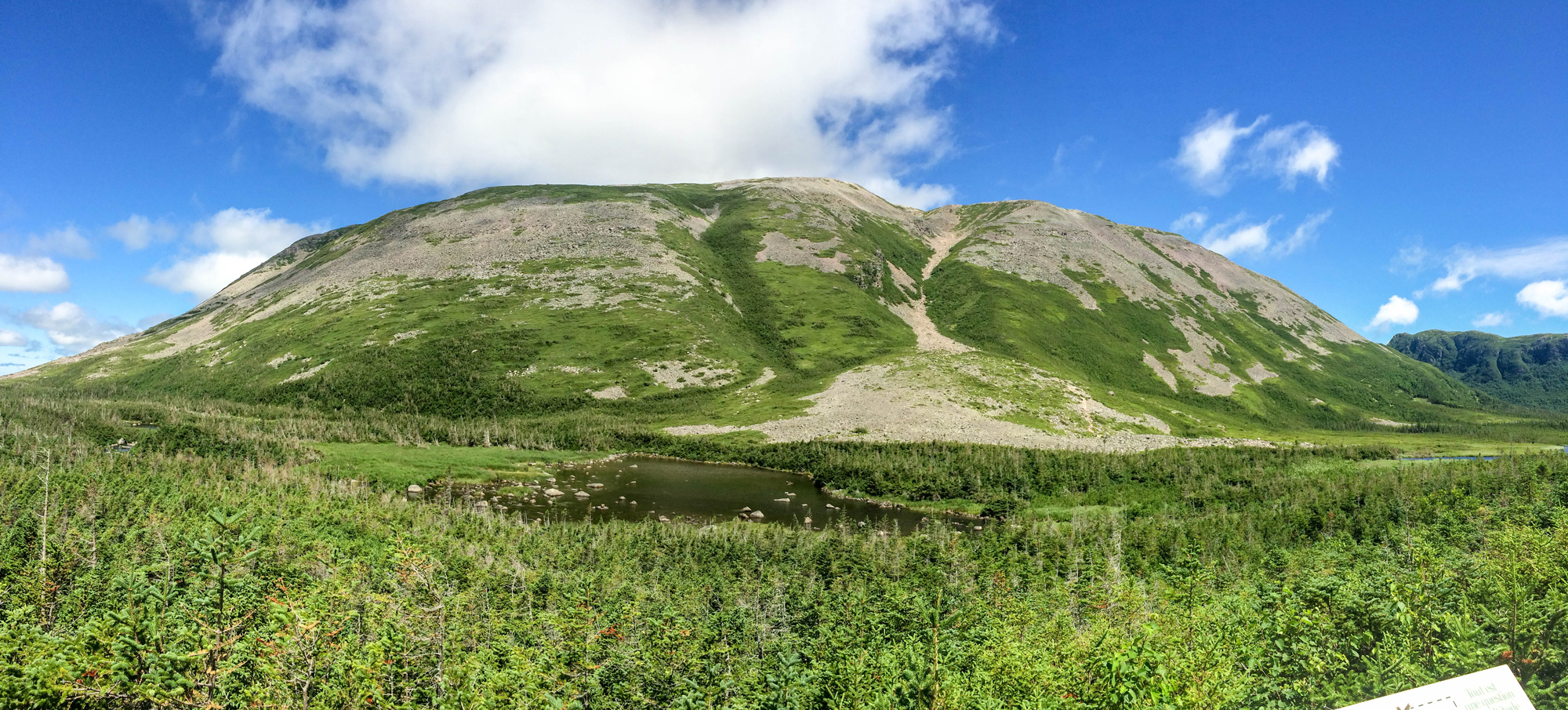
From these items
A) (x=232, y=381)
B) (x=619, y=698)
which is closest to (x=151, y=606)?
(x=619, y=698)

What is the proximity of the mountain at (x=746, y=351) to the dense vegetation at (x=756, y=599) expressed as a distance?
47023 mm

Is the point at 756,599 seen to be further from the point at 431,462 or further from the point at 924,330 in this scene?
the point at 924,330

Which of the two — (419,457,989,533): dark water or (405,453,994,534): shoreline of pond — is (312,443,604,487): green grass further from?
(419,457,989,533): dark water

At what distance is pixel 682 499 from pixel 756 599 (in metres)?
41.1

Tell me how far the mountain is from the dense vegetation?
4702cm

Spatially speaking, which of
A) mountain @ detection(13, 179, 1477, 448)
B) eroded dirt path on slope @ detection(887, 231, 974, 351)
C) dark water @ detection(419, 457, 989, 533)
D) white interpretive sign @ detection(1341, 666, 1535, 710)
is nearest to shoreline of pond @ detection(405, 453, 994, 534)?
dark water @ detection(419, 457, 989, 533)

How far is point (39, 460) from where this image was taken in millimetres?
57531

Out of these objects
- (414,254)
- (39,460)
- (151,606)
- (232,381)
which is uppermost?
(414,254)

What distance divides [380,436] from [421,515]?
5458 cm

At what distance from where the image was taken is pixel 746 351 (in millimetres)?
148750

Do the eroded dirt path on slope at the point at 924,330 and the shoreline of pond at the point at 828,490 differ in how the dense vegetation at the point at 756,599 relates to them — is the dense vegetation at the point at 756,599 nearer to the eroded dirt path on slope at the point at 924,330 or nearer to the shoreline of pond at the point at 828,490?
the shoreline of pond at the point at 828,490

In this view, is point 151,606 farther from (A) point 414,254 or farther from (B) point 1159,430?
(A) point 414,254

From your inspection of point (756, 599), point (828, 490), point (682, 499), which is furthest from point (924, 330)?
point (756, 599)

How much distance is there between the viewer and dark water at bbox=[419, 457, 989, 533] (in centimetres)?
6300
